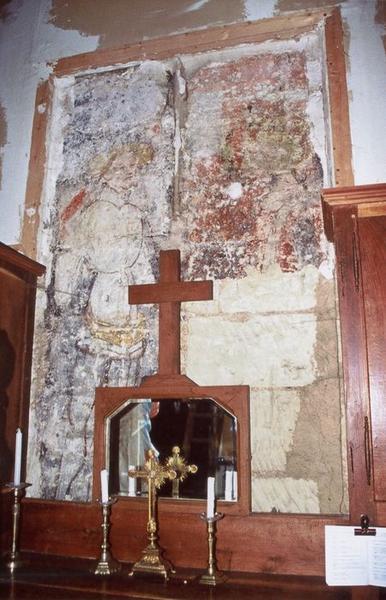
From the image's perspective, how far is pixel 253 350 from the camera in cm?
306

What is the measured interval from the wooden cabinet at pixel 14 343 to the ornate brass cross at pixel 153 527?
2.75 ft

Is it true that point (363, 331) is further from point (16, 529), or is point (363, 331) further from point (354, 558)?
point (16, 529)

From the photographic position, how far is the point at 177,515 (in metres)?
2.87

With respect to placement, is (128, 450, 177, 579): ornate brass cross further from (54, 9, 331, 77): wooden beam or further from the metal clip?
(54, 9, 331, 77): wooden beam

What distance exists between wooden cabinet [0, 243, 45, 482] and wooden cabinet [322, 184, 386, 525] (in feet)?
6.29

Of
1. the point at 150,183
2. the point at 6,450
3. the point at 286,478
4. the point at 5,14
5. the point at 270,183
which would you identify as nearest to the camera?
the point at 286,478

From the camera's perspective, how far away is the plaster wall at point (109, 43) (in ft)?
10.6

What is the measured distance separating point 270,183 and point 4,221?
6.17ft

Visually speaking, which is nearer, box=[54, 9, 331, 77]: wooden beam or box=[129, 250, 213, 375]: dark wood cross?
box=[129, 250, 213, 375]: dark wood cross

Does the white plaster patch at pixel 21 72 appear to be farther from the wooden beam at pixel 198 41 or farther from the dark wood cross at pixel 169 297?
the dark wood cross at pixel 169 297

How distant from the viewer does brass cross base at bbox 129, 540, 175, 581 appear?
2607mm

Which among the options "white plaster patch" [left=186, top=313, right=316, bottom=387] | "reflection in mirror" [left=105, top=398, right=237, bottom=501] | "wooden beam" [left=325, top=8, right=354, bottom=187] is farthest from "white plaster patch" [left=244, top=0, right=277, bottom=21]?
"reflection in mirror" [left=105, top=398, right=237, bottom=501]

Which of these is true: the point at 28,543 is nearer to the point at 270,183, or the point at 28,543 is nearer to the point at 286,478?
the point at 286,478

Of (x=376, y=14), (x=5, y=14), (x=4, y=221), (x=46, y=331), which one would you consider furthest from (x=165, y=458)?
(x=5, y=14)
